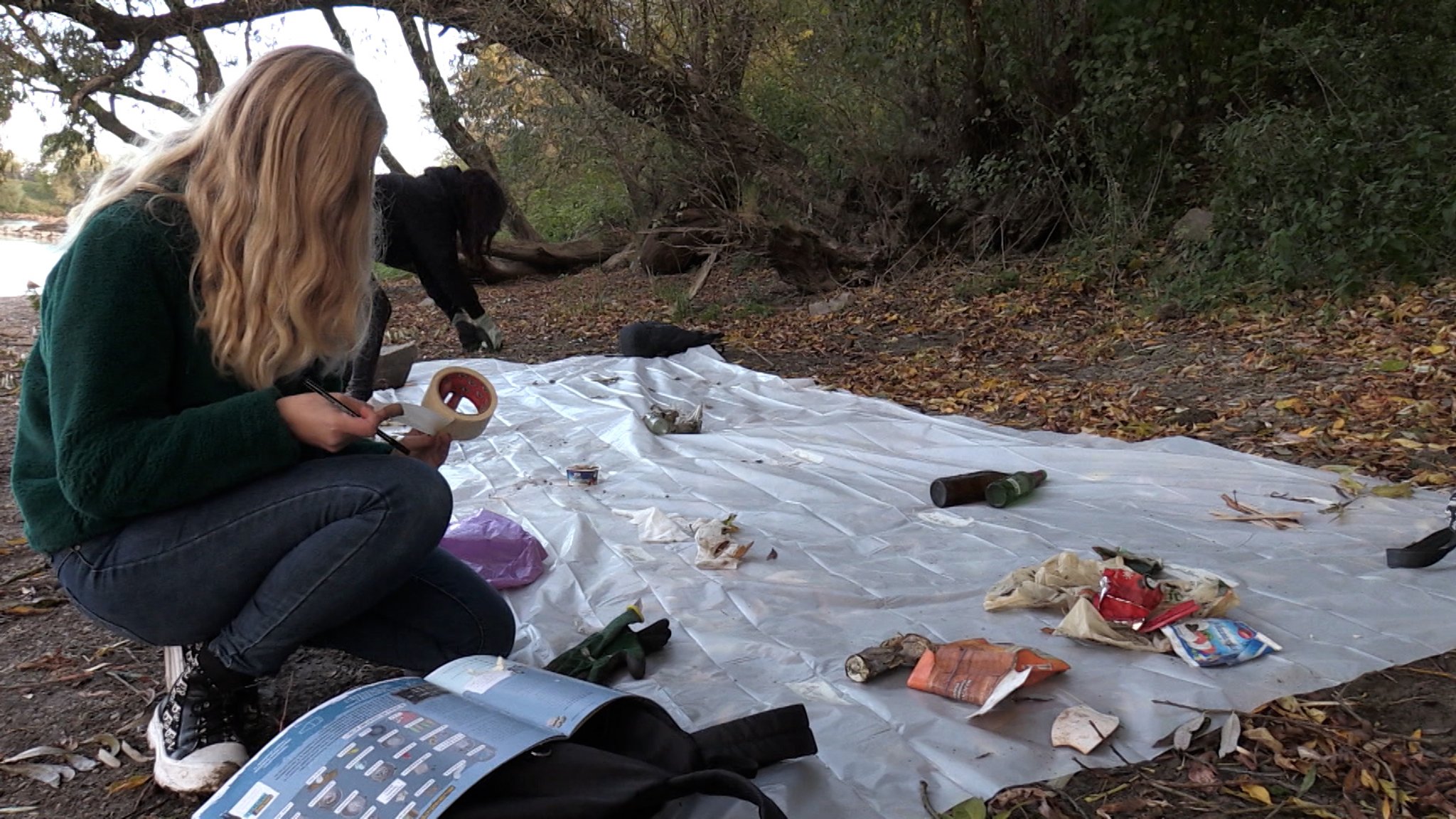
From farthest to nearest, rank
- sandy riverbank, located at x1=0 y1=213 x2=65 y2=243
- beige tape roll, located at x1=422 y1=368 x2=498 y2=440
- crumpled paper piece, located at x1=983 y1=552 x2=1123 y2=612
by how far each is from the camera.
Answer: sandy riverbank, located at x1=0 y1=213 x2=65 y2=243 < crumpled paper piece, located at x1=983 y1=552 x2=1123 y2=612 < beige tape roll, located at x1=422 y1=368 x2=498 y2=440

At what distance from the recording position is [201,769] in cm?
158

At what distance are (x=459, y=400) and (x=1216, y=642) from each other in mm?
1533

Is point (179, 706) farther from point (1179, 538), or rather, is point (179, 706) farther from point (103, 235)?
point (1179, 538)

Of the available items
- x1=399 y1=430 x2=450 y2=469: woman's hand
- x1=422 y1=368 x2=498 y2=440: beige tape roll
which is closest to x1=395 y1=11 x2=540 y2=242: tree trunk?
x1=422 y1=368 x2=498 y2=440: beige tape roll

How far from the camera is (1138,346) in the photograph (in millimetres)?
4895

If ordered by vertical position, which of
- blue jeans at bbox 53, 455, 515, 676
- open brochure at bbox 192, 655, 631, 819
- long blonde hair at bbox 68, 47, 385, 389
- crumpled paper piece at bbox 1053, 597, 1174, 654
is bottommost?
crumpled paper piece at bbox 1053, 597, 1174, 654

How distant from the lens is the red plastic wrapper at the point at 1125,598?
6.29ft

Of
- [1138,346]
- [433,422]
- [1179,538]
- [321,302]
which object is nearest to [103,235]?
[321,302]

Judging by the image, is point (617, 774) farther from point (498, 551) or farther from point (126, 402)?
point (498, 551)

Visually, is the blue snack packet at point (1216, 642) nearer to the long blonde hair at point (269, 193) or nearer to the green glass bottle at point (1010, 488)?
the green glass bottle at point (1010, 488)

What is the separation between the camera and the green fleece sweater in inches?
53.0

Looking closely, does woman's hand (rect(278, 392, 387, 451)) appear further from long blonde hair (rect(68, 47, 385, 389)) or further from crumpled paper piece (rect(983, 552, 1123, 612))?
crumpled paper piece (rect(983, 552, 1123, 612))

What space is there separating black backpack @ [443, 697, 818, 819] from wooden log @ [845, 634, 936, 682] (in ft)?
1.22

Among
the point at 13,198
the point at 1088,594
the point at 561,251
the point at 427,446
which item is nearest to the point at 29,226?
the point at 13,198
